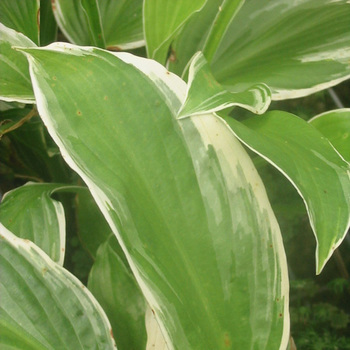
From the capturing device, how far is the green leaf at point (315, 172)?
0.35m

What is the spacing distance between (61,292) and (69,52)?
22 centimetres

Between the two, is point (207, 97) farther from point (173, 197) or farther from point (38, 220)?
point (38, 220)

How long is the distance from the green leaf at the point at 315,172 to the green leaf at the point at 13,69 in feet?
0.83

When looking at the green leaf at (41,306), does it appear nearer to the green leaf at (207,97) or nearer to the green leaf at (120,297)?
the green leaf at (120,297)

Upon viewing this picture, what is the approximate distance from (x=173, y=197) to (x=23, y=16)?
0.38 metres

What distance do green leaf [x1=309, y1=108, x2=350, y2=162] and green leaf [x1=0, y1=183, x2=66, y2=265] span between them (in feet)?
1.03

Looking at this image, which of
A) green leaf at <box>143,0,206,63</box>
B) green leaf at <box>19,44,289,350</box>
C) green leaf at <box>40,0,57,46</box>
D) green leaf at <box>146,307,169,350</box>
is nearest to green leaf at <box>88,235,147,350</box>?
green leaf at <box>146,307,169,350</box>

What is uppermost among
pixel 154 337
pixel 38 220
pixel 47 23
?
pixel 47 23

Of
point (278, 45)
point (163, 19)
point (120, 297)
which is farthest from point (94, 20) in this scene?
point (120, 297)

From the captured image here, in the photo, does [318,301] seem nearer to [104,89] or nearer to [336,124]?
[336,124]

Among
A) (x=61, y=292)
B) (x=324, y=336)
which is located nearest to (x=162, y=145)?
(x=61, y=292)

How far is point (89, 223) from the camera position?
2.00ft

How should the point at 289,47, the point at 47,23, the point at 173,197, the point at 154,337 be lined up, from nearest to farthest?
the point at 173,197 < the point at 154,337 < the point at 289,47 < the point at 47,23

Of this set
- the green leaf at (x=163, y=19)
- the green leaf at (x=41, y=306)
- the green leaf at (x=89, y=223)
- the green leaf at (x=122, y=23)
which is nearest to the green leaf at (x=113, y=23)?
→ the green leaf at (x=122, y=23)
